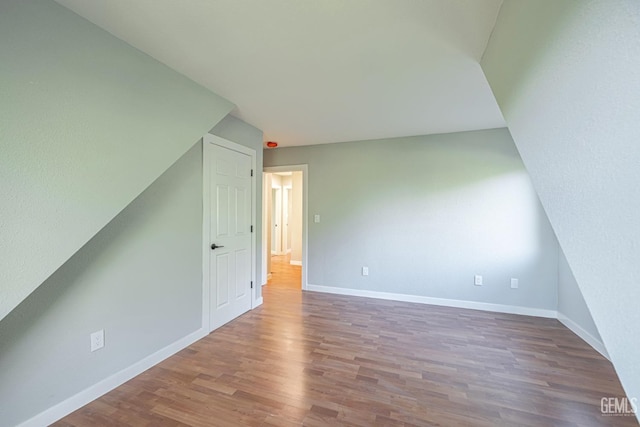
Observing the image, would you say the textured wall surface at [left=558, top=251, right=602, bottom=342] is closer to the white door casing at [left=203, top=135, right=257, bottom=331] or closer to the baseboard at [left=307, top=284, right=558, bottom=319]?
the baseboard at [left=307, top=284, right=558, bottom=319]

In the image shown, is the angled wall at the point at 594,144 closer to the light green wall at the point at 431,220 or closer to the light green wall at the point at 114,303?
the light green wall at the point at 114,303

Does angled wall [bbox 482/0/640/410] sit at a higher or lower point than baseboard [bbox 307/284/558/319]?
higher

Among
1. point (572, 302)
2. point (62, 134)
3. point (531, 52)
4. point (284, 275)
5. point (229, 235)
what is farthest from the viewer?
point (284, 275)

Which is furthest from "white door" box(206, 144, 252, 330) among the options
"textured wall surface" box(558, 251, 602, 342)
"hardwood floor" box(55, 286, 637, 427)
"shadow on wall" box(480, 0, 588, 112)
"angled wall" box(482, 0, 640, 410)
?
"textured wall surface" box(558, 251, 602, 342)

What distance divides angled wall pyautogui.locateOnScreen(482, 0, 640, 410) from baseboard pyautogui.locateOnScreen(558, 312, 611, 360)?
237 centimetres

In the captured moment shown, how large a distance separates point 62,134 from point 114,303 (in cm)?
121

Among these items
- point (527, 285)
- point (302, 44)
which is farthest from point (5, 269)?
point (527, 285)

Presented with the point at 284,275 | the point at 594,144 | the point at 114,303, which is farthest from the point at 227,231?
the point at 594,144

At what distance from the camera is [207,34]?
1.58 metres

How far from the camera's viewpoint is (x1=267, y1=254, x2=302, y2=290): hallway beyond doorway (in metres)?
4.61

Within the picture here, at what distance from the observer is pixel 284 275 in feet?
17.6

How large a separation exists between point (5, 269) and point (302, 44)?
1.99 m

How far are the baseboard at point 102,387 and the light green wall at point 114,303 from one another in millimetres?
32

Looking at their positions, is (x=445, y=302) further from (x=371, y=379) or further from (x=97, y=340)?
(x=97, y=340)
